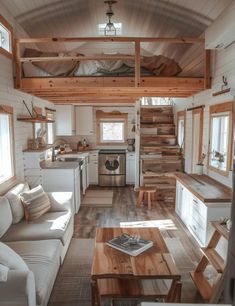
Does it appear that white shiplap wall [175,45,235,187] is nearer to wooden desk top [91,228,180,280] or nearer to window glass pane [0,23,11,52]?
wooden desk top [91,228,180,280]

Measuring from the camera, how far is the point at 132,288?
2.20 m

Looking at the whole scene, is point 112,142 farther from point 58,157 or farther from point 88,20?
point 88,20

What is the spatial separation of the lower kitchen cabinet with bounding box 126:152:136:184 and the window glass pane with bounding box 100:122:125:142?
86 cm

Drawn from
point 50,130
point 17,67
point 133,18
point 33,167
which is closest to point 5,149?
point 33,167

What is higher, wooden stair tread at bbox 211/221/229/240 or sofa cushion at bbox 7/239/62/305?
wooden stair tread at bbox 211/221/229/240

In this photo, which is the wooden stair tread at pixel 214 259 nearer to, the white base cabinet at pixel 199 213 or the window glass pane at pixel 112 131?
the white base cabinet at pixel 199 213

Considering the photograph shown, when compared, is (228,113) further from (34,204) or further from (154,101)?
(154,101)

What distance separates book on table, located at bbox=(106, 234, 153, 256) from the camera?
2373 mm

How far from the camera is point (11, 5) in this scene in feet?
12.2

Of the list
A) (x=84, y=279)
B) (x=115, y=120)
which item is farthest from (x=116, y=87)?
(x=115, y=120)

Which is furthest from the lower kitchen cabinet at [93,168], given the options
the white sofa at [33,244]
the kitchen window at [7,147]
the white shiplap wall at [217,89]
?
the white sofa at [33,244]

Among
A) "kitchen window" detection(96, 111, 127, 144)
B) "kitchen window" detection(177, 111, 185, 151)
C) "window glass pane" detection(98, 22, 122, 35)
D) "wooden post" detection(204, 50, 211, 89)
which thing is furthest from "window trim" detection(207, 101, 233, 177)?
"kitchen window" detection(96, 111, 127, 144)

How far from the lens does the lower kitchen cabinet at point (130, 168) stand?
6840mm

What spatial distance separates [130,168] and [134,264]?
4.77 m
